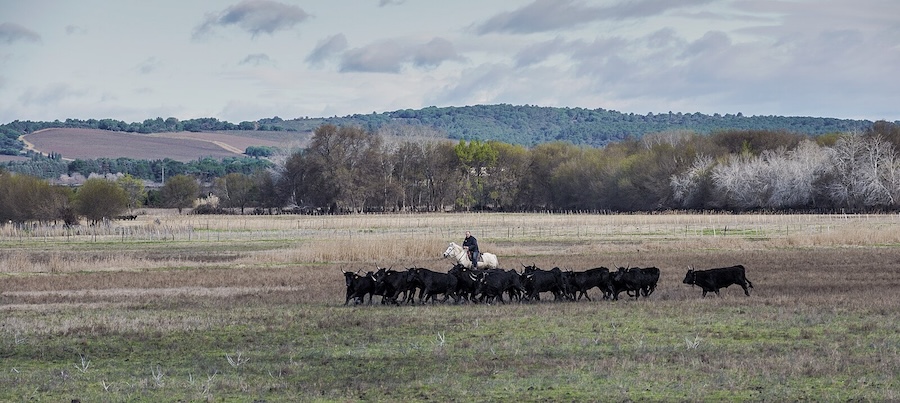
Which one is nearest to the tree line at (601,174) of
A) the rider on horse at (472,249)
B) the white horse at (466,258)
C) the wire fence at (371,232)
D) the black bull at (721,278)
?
the wire fence at (371,232)

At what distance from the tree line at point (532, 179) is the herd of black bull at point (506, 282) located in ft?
183

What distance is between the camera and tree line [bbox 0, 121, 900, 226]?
92.6 m

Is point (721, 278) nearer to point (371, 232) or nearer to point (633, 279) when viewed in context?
point (633, 279)

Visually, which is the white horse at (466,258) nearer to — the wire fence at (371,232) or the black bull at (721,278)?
the black bull at (721,278)

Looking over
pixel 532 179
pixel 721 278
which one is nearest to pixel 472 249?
pixel 721 278

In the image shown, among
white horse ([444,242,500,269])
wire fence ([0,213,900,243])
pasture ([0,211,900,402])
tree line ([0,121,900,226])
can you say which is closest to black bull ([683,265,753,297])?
pasture ([0,211,900,402])

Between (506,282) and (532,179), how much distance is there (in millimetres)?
117376

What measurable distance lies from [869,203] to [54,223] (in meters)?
68.2

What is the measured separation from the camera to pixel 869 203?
92.7 metres

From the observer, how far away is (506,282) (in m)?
23.8

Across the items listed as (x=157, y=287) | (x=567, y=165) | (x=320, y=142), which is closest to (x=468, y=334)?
(x=157, y=287)

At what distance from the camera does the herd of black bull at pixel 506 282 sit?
23.8m

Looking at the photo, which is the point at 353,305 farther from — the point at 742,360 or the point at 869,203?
the point at 869,203

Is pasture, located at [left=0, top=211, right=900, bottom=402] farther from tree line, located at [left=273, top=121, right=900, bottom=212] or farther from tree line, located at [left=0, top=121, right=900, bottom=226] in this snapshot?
tree line, located at [left=273, top=121, right=900, bottom=212]
